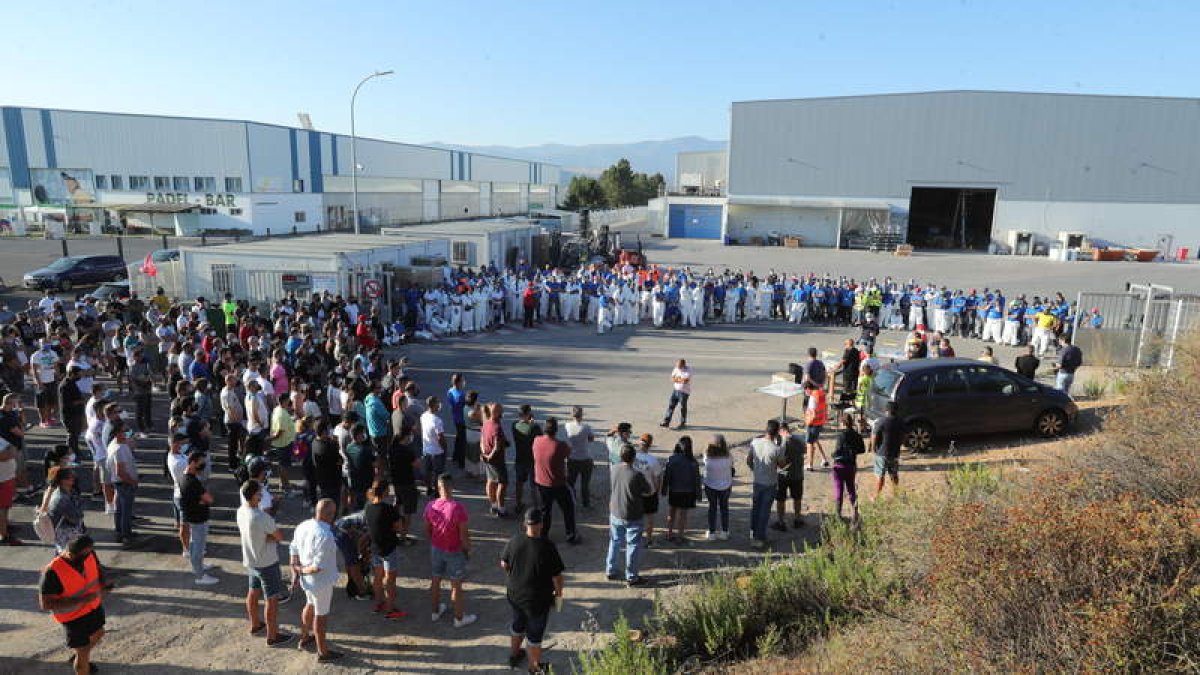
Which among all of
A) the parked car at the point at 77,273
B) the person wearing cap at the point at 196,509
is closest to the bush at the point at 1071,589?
the person wearing cap at the point at 196,509

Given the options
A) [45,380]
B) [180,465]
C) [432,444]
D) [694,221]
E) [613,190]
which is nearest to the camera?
[180,465]

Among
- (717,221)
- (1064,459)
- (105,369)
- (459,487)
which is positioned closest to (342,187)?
(717,221)

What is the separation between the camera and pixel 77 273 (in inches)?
1070

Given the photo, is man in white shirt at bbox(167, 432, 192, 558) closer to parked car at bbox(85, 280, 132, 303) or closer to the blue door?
parked car at bbox(85, 280, 132, 303)

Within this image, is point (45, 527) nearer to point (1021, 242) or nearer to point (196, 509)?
point (196, 509)

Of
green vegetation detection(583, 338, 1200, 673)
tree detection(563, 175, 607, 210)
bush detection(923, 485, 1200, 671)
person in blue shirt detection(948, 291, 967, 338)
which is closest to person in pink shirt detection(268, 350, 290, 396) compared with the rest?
green vegetation detection(583, 338, 1200, 673)

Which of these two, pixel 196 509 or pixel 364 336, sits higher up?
pixel 364 336

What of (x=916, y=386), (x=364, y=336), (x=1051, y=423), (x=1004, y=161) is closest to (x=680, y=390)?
(x=916, y=386)

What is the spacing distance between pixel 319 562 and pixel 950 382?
955 cm

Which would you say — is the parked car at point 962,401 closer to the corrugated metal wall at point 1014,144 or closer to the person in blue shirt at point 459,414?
the person in blue shirt at point 459,414

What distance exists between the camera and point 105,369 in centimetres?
1509

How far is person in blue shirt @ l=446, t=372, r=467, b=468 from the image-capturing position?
10.2 metres

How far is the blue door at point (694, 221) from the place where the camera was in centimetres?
5775

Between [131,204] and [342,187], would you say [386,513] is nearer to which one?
[131,204]
